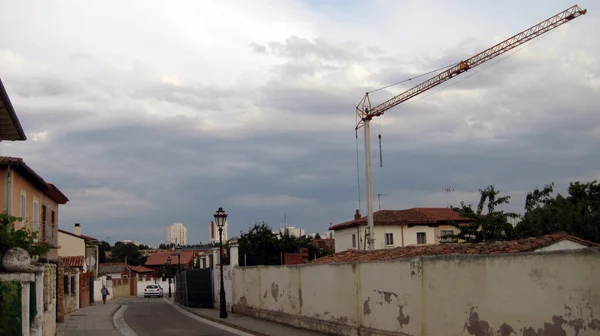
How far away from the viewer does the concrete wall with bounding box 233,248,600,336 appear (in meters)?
9.01

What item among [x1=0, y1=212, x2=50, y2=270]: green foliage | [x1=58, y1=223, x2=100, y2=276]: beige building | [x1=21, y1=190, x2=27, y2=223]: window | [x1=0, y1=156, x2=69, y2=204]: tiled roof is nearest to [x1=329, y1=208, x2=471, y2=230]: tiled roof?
[x1=58, y1=223, x2=100, y2=276]: beige building

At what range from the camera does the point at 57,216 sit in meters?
34.5

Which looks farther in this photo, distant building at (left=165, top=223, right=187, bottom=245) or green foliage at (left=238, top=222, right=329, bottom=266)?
distant building at (left=165, top=223, right=187, bottom=245)

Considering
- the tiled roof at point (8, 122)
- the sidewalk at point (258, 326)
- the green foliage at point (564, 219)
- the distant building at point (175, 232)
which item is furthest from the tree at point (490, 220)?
the distant building at point (175, 232)

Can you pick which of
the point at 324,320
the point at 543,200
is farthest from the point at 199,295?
the point at 543,200

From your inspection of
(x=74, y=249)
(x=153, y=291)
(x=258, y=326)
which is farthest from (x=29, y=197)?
(x=153, y=291)

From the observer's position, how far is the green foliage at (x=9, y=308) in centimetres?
854

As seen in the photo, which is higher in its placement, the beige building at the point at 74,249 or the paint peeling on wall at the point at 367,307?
the beige building at the point at 74,249

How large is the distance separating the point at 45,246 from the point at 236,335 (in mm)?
9003

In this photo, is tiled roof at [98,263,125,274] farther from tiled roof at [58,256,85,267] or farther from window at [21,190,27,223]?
window at [21,190,27,223]

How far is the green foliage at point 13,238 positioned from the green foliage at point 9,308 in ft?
3.67

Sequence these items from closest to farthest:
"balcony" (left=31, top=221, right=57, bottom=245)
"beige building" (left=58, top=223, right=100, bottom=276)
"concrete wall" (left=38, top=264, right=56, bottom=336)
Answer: "concrete wall" (left=38, top=264, right=56, bottom=336) → "balcony" (left=31, top=221, right=57, bottom=245) → "beige building" (left=58, top=223, right=100, bottom=276)

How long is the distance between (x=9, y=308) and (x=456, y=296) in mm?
7794

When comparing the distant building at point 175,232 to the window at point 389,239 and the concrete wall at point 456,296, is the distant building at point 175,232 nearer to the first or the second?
the window at point 389,239
